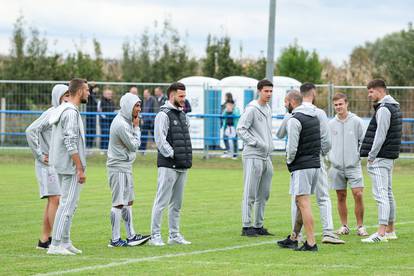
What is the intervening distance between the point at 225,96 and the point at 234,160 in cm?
259

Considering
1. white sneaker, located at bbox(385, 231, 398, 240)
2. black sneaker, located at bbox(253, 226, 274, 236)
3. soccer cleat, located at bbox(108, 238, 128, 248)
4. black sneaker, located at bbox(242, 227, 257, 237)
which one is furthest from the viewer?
black sneaker, located at bbox(253, 226, 274, 236)

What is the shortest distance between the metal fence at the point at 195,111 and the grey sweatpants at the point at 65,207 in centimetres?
1827

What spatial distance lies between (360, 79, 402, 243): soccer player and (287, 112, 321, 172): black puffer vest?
1209 mm

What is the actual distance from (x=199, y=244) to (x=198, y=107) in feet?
70.6

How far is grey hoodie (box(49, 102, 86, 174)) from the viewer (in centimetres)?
1293

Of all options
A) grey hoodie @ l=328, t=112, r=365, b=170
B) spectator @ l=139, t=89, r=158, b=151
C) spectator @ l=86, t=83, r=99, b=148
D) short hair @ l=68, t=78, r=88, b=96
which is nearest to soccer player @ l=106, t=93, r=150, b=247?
short hair @ l=68, t=78, r=88, b=96

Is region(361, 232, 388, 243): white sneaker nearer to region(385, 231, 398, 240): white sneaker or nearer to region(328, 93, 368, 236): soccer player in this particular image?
region(385, 231, 398, 240): white sneaker

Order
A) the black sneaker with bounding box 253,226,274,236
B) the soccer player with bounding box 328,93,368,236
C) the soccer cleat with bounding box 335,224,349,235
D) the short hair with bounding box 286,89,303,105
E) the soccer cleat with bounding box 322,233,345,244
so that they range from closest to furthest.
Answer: the short hair with bounding box 286,89,303,105 → the soccer cleat with bounding box 322,233,345,244 → the black sneaker with bounding box 253,226,274,236 → the soccer cleat with bounding box 335,224,349,235 → the soccer player with bounding box 328,93,368,236

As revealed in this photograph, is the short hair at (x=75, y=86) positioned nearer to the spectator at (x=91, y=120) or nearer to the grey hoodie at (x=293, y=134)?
the grey hoodie at (x=293, y=134)

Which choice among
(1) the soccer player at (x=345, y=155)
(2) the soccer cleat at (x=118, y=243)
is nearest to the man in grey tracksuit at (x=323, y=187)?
(1) the soccer player at (x=345, y=155)

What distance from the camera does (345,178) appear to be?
15.9 metres

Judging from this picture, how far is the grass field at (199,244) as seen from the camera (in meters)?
11.8

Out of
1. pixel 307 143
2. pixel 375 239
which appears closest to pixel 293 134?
pixel 307 143

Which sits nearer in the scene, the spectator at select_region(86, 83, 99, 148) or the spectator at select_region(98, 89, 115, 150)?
the spectator at select_region(98, 89, 115, 150)
